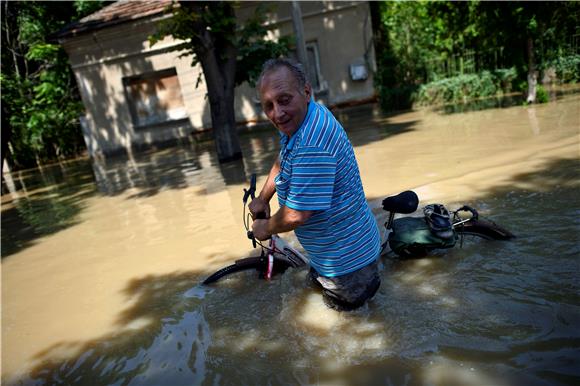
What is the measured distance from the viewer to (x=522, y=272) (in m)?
3.38

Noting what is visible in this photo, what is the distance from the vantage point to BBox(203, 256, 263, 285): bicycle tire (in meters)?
4.02

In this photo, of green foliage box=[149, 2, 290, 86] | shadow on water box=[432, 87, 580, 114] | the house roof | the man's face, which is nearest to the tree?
green foliage box=[149, 2, 290, 86]

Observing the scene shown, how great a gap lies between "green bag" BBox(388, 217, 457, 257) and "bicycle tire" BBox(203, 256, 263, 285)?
1.18 metres

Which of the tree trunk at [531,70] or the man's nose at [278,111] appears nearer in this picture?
the man's nose at [278,111]

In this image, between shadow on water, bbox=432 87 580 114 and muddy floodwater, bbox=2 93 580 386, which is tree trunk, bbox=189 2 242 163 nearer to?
muddy floodwater, bbox=2 93 580 386

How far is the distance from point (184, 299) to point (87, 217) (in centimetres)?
442

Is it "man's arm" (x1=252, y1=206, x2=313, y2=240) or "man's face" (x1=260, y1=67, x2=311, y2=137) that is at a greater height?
"man's face" (x1=260, y1=67, x2=311, y2=137)

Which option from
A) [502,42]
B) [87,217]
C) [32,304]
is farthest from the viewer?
[502,42]

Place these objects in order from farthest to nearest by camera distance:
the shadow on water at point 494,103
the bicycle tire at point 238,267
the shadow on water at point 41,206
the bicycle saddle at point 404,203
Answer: the shadow on water at point 494,103
the shadow on water at point 41,206
the bicycle tire at point 238,267
the bicycle saddle at point 404,203

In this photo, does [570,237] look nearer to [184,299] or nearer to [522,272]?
[522,272]

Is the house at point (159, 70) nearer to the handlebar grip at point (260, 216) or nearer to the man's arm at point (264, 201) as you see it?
the man's arm at point (264, 201)

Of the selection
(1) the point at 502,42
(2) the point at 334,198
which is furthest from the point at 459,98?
(2) the point at 334,198

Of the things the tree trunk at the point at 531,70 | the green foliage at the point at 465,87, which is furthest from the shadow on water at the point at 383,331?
the green foliage at the point at 465,87

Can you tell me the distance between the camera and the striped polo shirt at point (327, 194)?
2516mm
